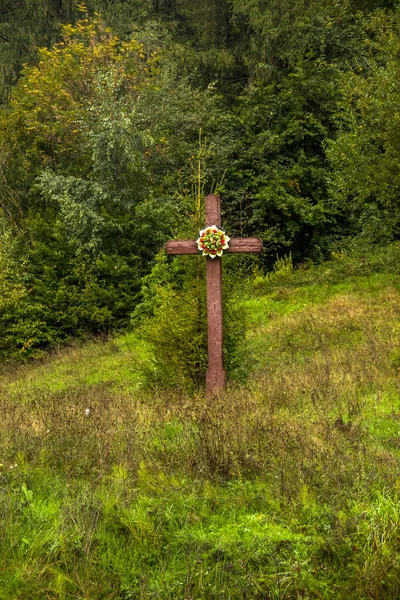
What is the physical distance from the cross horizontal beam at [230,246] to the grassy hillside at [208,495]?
2100 millimetres

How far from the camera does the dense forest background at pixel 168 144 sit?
66.1ft

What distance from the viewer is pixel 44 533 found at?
4.12m

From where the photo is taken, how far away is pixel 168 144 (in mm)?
23812

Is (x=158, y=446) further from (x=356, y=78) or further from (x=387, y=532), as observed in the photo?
(x=356, y=78)

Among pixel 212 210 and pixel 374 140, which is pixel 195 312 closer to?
pixel 212 210

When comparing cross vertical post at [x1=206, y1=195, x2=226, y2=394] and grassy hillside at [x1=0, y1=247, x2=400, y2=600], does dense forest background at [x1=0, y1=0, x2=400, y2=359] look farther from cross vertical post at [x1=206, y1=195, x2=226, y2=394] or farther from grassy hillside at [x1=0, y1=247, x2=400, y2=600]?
grassy hillside at [x1=0, y1=247, x2=400, y2=600]

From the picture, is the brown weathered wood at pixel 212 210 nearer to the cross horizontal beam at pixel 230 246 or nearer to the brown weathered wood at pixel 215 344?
the cross horizontal beam at pixel 230 246

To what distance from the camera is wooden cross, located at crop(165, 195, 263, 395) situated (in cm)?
895

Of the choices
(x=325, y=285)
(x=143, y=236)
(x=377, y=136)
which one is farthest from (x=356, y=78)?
(x=143, y=236)

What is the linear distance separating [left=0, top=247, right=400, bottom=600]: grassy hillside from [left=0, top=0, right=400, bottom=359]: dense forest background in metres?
10.2

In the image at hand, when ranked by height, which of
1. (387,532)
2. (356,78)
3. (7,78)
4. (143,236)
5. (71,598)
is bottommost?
(71,598)

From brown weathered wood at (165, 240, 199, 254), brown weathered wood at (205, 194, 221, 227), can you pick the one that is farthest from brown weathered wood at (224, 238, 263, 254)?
brown weathered wood at (165, 240, 199, 254)

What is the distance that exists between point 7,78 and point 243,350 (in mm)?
26674

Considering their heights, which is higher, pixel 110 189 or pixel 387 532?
pixel 110 189
